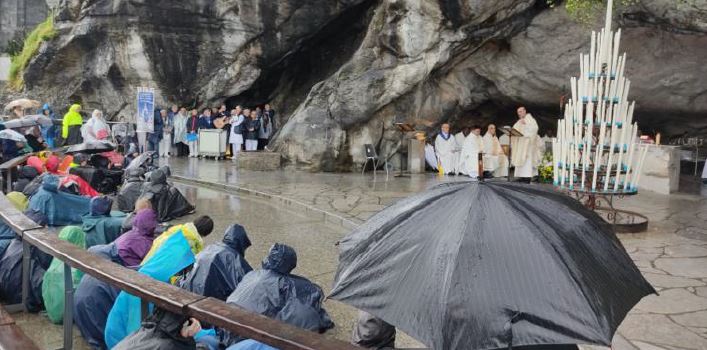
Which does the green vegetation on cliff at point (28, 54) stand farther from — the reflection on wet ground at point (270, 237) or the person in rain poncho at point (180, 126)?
the reflection on wet ground at point (270, 237)

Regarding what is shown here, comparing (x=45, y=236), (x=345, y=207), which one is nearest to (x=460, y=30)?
(x=345, y=207)

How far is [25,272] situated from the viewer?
5.34m

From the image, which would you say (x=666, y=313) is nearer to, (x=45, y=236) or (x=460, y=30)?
(x=45, y=236)

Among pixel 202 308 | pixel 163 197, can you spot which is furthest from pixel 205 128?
pixel 202 308

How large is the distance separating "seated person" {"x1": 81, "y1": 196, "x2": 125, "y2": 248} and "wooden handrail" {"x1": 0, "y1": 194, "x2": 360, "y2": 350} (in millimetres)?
3143

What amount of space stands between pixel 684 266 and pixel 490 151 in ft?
31.3

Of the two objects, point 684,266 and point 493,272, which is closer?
point 493,272

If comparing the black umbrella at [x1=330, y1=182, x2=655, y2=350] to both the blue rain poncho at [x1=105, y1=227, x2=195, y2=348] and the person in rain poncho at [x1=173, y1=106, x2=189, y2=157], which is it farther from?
the person in rain poncho at [x1=173, y1=106, x2=189, y2=157]

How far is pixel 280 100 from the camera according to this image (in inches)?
969

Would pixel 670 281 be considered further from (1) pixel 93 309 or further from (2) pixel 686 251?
(1) pixel 93 309

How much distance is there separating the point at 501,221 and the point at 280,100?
22.6 metres

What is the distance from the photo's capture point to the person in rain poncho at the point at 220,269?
4.86 m

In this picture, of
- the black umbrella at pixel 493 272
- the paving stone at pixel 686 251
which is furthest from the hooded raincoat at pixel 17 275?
the paving stone at pixel 686 251

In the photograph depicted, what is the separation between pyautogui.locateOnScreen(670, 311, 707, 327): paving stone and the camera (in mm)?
4957
